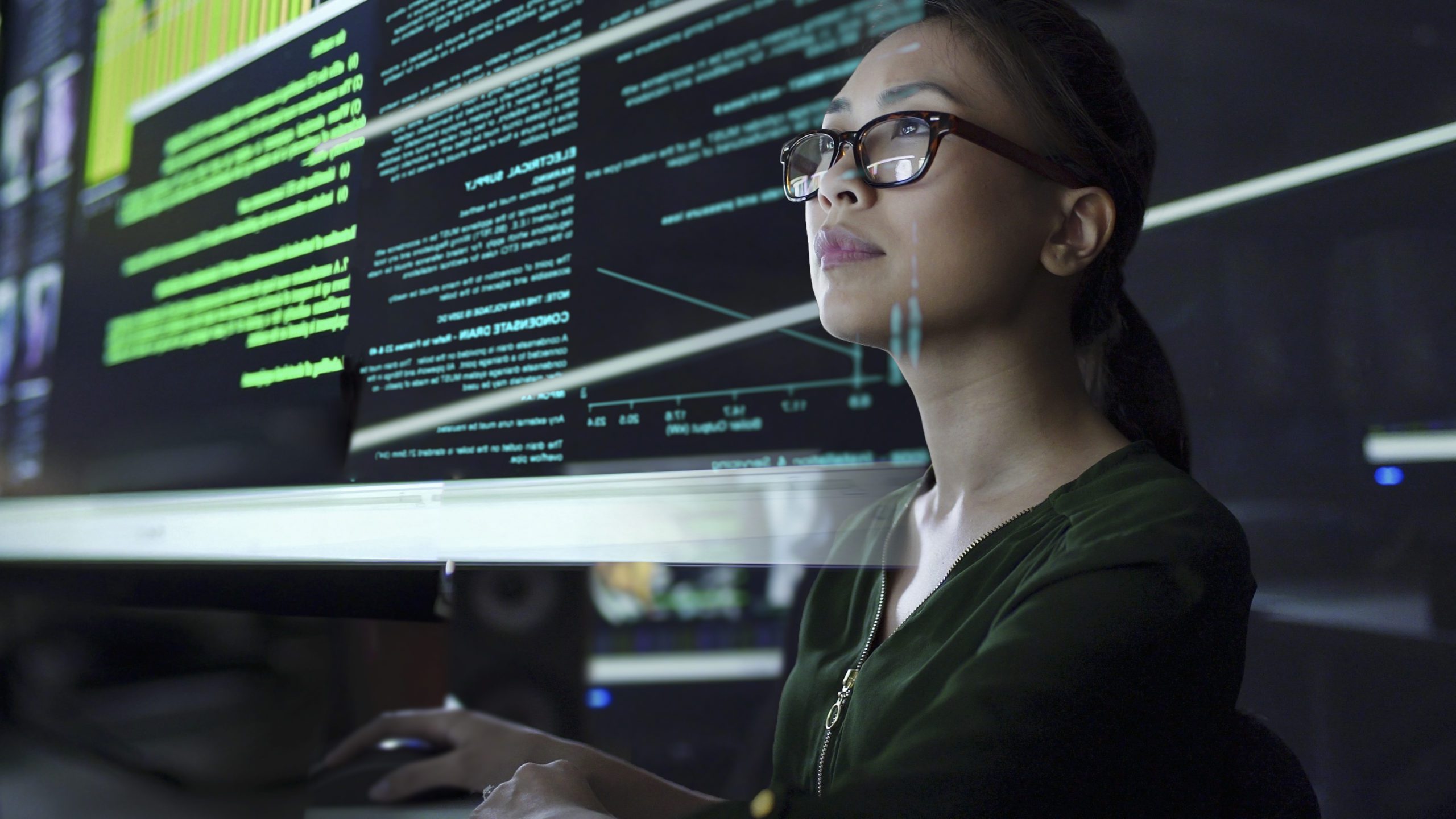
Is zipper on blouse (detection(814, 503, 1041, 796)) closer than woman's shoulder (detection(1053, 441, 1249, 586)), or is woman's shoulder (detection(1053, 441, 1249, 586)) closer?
woman's shoulder (detection(1053, 441, 1249, 586))

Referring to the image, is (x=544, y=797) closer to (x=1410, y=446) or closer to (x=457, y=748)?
(x=457, y=748)

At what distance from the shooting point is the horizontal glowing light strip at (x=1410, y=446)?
0.60m

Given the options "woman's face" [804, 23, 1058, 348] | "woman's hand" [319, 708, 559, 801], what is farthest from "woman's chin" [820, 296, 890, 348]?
"woman's hand" [319, 708, 559, 801]

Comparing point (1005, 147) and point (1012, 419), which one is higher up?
point (1005, 147)

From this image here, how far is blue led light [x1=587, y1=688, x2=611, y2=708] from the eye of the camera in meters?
0.90

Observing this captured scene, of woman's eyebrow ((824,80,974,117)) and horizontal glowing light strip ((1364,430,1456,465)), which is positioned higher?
woman's eyebrow ((824,80,974,117))

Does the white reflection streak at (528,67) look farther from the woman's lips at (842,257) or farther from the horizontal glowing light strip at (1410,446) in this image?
the horizontal glowing light strip at (1410,446)

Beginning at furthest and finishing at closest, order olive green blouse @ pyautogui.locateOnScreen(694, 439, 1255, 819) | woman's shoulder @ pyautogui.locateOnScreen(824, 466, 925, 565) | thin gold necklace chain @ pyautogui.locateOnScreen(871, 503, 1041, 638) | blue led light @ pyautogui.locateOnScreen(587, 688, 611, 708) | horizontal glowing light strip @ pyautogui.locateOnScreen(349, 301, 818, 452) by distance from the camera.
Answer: blue led light @ pyautogui.locateOnScreen(587, 688, 611, 708), horizontal glowing light strip @ pyautogui.locateOnScreen(349, 301, 818, 452), woman's shoulder @ pyautogui.locateOnScreen(824, 466, 925, 565), thin gold necklace chain @ pyautogui.locateOnScreen(871, 503, 1041, 638), olive green blouse @ pyautogui.locateOnScreen(694, 439, 1255, 819)

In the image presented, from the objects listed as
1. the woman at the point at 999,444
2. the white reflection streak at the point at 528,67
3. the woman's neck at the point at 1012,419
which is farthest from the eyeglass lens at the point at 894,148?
the white reflection streak at the point at 528,67

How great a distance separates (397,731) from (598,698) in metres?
0.20

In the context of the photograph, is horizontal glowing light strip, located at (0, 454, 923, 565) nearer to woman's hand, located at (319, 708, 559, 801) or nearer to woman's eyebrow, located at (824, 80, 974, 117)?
woman's hand, located at (319, 708, 559, 801)

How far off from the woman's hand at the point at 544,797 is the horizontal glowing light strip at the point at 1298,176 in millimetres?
591

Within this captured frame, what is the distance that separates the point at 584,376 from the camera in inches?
35.9

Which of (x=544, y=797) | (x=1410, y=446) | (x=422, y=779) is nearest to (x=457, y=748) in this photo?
(x=422, y=779)
